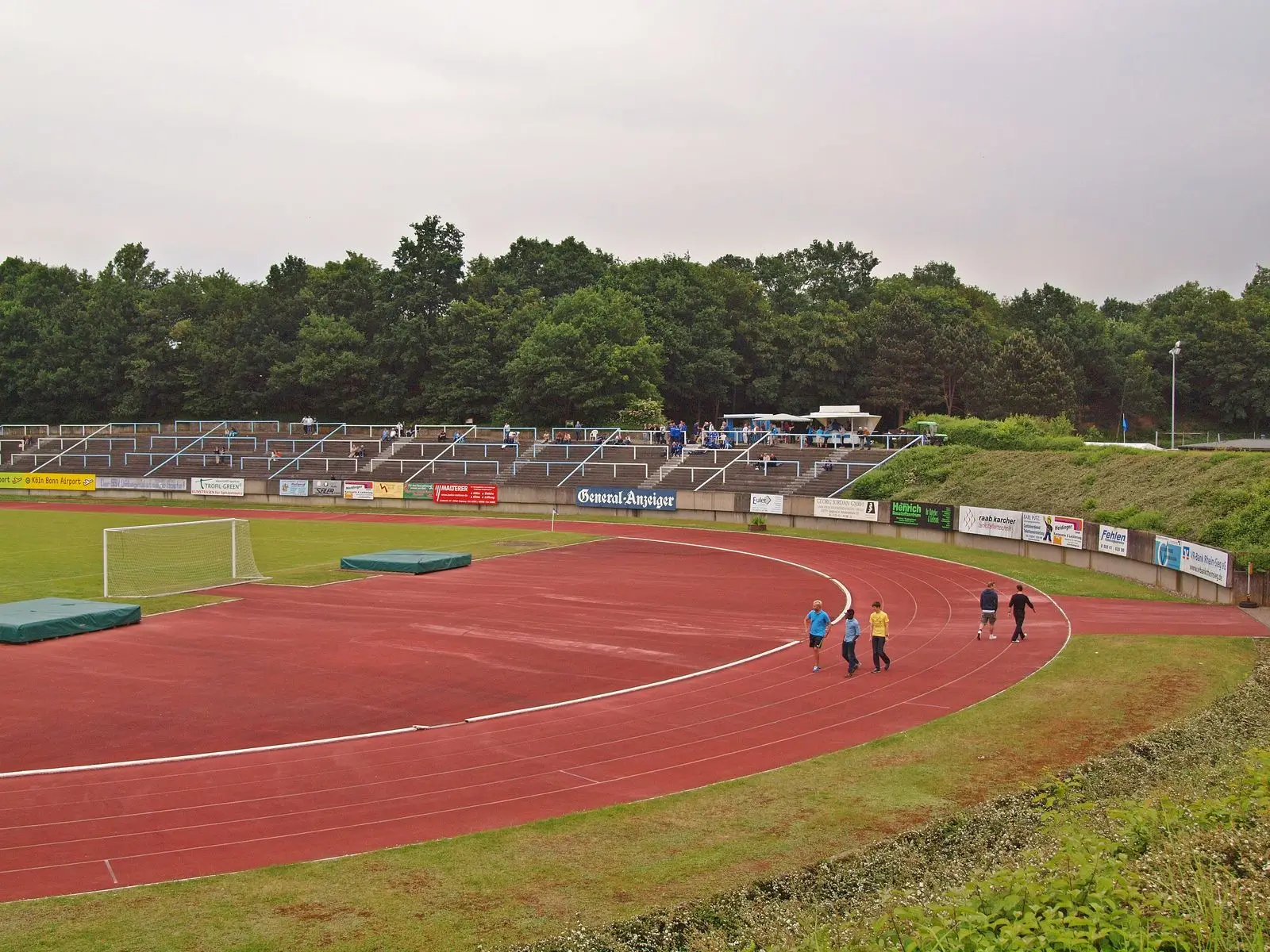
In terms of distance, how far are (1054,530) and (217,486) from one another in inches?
2148

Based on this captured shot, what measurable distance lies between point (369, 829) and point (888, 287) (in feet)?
326

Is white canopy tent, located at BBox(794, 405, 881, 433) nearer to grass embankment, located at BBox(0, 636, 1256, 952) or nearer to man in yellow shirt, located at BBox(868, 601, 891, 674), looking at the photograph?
man in yellow shirt, located at BBox(868, 601, 891, 674)

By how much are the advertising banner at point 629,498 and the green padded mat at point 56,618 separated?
34210mm

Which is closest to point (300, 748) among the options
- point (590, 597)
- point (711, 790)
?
point (711, 790)

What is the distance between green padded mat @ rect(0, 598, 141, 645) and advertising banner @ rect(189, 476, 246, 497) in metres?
41.9

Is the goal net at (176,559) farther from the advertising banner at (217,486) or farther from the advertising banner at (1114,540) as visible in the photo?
the advertising banner at (1114,540)

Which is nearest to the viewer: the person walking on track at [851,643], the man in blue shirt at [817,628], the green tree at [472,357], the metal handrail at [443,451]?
the person walking on track at [851,643]

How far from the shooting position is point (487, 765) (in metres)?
17.1

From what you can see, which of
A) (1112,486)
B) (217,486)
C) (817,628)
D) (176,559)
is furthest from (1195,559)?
(217,486)

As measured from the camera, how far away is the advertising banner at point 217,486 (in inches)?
2790

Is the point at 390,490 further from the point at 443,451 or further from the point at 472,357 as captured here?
the point at 472,357

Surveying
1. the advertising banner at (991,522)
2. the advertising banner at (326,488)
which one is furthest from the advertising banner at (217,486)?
the advertising banner at (991,522)

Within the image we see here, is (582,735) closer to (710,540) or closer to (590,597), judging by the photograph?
(590,597)

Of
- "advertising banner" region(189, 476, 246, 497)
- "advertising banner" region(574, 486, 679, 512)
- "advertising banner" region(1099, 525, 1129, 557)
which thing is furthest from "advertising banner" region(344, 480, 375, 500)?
"advertising banner" region(1099, 525, 1129, 557)
